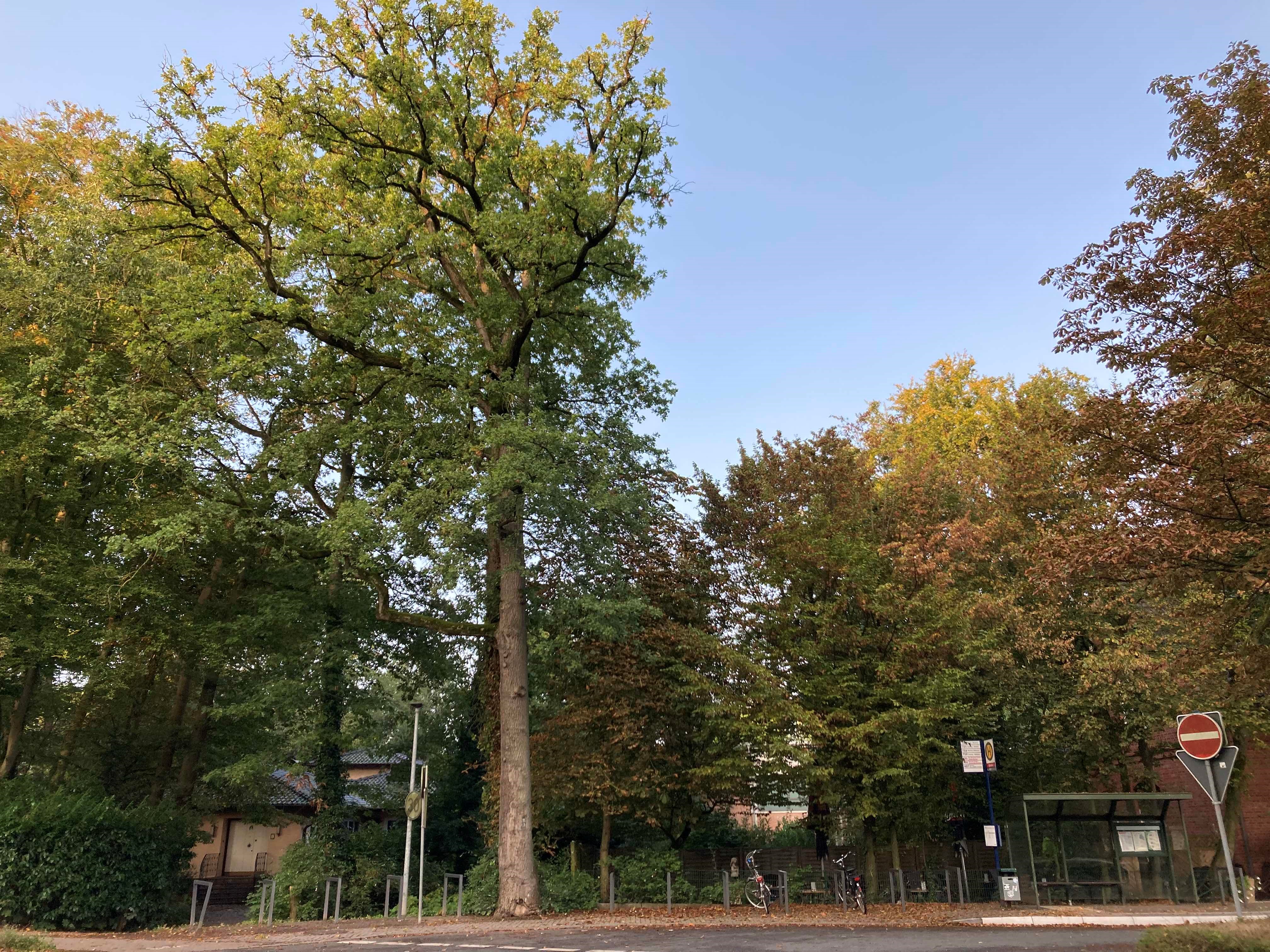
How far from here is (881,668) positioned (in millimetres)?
18938

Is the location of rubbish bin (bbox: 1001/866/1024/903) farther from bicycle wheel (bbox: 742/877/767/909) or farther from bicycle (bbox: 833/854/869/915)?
bicycle wheel (bbox: 742/877/767/909)

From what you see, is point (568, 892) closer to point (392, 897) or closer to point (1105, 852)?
point (392, 897)

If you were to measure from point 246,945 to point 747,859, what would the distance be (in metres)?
12.9

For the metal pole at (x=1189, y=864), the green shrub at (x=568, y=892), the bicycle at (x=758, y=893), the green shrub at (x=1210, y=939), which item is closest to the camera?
the green shrub at (x=1210, y=939)

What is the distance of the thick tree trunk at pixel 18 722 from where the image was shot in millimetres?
22500

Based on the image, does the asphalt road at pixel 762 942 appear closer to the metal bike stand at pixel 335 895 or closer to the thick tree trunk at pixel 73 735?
the metal bike stand at pixel 335 895

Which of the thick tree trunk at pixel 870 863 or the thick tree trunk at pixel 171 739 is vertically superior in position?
the thick tree trunk at pixel 171 739

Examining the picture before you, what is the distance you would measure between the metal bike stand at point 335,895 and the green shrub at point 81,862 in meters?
4.26

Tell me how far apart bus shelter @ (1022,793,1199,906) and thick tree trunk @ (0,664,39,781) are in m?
26.8

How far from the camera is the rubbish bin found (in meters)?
18.5

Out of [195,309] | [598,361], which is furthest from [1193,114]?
[195,309]

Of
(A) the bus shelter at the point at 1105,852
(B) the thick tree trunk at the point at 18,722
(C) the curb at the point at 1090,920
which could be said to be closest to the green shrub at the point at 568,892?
(C) the curb at the point at 1090,920

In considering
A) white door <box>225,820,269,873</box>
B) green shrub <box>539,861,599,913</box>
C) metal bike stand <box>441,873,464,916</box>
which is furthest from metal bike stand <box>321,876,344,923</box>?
white door <box>225,820,269,873</box>

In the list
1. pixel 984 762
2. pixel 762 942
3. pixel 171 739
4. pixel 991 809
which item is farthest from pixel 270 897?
pixel 984 762
